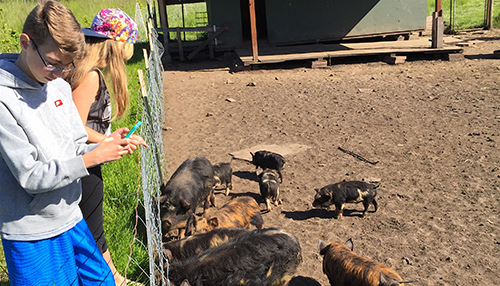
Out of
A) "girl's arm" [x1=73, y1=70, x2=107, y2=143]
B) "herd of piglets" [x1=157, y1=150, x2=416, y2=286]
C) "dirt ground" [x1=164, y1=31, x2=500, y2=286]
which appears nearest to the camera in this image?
"girl's arm" [x1=73, y1=70, x2=107, y2=143]

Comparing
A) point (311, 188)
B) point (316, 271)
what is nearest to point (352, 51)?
point (311, 188)

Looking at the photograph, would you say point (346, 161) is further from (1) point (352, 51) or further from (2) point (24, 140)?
(1) point (352, 51)

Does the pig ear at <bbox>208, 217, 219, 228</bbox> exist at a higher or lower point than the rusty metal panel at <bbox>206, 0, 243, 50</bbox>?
lower

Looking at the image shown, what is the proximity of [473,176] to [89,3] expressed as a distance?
19.2 m

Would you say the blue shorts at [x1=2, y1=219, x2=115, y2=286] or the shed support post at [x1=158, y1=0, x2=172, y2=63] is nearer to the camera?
the blue shorts at [x1=2, y1=219, x2=115, y2=286]

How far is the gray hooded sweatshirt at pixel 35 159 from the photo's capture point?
85.7 inches

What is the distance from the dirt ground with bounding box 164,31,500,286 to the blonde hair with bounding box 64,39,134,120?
2468 millimetres

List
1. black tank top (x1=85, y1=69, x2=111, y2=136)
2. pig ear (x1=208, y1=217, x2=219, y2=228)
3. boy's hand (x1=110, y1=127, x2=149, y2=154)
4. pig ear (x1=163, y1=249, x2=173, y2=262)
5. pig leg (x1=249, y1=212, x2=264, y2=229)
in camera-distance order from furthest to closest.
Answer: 1. pig leg (x1=249, y1=212, x2=264, y2=229)
2. pig ear (x1=208, y1=217, x2=219, y2=228)
3. pig ear (x1=163, y1=249, x2=173, y2=262)
4. black tank top (x1=85, y1=69, x2=111, y2=136)
5. boy's hand (x1=110, y1=127, x2=149, y2=154)

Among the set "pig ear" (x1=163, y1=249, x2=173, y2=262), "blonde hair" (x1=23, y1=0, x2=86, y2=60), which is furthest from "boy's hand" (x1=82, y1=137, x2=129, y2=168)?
"pig ear" (x1=163, y1=249, x2=173, y2=262)

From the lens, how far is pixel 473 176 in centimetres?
642

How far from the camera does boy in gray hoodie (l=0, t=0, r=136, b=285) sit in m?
2.19

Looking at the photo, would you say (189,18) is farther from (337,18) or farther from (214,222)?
(214,222)

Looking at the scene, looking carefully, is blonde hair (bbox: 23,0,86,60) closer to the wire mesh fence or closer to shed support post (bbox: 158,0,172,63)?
the wire mesh fence

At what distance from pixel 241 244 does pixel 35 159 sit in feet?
7.11
